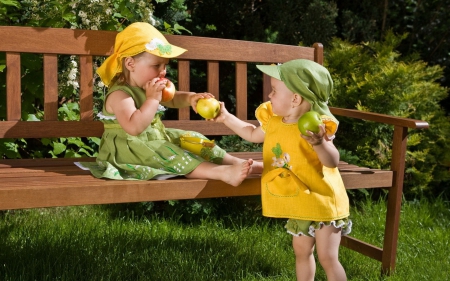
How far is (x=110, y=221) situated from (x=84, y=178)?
1509mm

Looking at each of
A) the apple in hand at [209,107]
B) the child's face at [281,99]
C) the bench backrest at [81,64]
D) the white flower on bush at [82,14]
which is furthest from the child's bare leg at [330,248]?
the white flower on bush at [82,14]

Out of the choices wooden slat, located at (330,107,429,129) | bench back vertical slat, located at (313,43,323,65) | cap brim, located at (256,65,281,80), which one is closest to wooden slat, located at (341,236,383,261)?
wooden slat, located at (330,107,429,129)

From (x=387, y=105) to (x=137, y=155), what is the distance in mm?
2492

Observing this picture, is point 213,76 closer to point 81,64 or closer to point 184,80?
point 184,80

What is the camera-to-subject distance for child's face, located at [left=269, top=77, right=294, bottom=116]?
2881 millimetres

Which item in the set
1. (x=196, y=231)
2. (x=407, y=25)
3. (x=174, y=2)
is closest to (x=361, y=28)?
(x=407, y=25)

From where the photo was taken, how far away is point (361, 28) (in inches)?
229

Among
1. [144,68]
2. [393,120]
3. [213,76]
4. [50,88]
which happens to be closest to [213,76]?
[213,76]

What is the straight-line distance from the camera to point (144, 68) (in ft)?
10.5

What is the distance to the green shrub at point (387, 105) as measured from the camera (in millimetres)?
5047

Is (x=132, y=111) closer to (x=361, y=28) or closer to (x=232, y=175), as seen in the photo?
(x=232, y=175)

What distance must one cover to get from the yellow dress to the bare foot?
0.11 m

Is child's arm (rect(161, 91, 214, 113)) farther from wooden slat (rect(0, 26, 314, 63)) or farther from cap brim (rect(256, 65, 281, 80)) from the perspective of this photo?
cap brim (rect(256, 65, 281, 80))

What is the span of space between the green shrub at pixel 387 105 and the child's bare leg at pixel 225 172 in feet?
6.93
